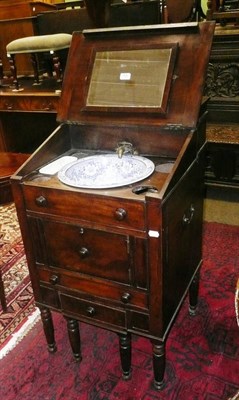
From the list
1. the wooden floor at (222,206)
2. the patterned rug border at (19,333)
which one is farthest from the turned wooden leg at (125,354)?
the wooden floor at (222,206)

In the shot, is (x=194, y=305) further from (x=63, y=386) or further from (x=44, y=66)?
(x=44, y=66)

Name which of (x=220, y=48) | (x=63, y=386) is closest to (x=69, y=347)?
(x=63, y=386)

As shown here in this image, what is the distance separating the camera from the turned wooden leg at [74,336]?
1455 millimetres

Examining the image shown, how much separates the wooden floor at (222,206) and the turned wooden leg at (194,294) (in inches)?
39.0

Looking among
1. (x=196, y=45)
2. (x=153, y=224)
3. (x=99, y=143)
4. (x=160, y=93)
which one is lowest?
(x=153, y=224)

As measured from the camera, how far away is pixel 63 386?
1.48m

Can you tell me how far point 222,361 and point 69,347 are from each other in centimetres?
68

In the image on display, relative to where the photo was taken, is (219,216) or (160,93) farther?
(219,216)

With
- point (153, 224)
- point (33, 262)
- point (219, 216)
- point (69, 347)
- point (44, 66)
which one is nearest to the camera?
point (153, 224)

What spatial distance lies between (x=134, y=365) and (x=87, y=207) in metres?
0.82

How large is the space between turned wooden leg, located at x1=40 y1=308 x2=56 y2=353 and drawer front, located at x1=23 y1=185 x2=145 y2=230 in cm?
48

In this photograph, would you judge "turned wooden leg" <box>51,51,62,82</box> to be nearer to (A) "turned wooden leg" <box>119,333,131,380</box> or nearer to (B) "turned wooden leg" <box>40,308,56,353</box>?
(B) "turned wooden leg" <box>40,308,56,353</box>

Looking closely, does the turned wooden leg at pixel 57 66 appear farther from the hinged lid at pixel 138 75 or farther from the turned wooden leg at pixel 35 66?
the hinged lid at pixel 138 75

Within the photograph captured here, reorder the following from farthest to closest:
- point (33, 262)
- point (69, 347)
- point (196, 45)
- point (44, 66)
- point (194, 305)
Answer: point (44, 66)
point (194, 305)
point (69, 347)
point (33, 262)
point (196, 45)
